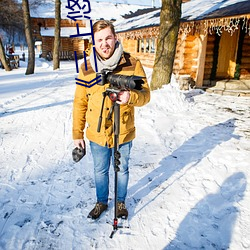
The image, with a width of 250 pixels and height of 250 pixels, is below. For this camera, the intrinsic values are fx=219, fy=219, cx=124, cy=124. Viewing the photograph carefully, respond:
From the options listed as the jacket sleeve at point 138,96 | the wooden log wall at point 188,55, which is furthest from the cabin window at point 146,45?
the jacket sleeve at point 138,96

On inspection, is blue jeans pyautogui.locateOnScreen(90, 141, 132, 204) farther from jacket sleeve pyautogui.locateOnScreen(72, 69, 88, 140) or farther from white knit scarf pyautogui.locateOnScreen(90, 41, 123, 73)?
white knit scarf pyautogui.locateOnScreen(90, 41, 123, 73)

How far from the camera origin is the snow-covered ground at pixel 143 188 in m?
2.18

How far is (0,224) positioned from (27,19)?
44.5 ft

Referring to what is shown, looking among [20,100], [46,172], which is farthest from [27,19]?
[46,172]

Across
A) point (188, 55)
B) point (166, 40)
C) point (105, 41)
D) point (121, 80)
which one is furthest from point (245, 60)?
point (121, 80)

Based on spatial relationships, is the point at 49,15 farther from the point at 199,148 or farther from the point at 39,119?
the point at 199,148

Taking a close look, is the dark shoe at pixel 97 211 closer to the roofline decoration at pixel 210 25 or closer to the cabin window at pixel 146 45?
the roofline decoration at pixel 210 25

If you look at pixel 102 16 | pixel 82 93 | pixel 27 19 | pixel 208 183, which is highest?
pixel 102 16

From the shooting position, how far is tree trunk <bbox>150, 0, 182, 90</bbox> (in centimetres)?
681

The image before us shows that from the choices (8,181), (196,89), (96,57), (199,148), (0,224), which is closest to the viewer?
(96,57)

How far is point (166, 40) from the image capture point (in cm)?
698

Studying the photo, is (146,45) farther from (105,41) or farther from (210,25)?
(105,41)

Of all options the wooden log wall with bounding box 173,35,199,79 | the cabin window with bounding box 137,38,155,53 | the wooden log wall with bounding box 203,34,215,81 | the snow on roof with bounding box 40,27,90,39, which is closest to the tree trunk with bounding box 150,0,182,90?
the wooden log wall with bounding box 173,35,199,79

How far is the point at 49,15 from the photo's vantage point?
32.3 metres
